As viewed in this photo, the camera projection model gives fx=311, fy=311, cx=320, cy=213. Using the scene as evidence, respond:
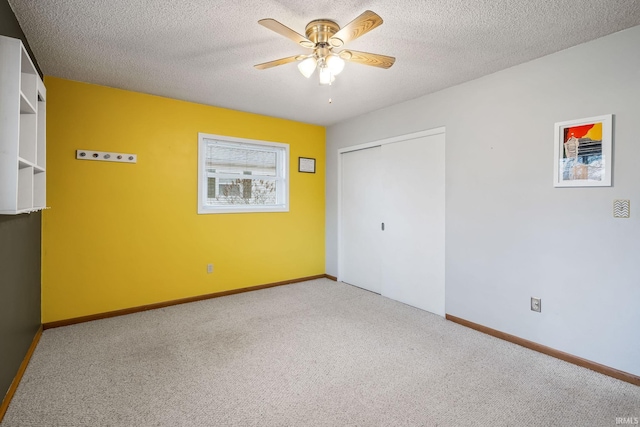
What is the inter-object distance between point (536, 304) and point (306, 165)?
3.37 meters

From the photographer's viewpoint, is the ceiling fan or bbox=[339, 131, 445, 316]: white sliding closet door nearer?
the ceiling fan

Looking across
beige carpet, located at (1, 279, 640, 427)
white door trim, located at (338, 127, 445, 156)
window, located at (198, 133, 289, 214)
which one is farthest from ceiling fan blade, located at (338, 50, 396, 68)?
window, located at (198, 133, 289, 214)

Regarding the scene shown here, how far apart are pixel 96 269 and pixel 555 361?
4346 mm

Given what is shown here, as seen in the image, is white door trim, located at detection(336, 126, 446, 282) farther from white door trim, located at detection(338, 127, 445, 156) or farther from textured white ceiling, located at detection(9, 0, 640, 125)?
textured white ceiling, located at detection(9, 0, 640, 125)

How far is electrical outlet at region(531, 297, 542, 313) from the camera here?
2621 millimetres

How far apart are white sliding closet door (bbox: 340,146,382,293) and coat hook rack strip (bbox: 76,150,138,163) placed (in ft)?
9.22

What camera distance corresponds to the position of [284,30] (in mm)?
1809

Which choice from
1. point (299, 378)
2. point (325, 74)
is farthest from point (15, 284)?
Answer: point (325, 74)

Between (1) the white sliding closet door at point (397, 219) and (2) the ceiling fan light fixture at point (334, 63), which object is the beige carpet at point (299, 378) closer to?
(1) the white sliding closet door at point (397, 219)

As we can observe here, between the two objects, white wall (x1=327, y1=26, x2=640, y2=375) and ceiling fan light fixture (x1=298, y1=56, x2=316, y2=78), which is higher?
ceiling fan light fixture (x1=298, y1=56, x2=316, y2=78)

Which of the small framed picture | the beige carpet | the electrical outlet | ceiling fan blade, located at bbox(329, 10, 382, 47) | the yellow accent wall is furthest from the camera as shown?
the small framed picture

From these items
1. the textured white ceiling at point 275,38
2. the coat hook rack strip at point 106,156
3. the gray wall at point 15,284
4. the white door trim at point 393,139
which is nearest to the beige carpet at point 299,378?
the gray wall at point 15,284

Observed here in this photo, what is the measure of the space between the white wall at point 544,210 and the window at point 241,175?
85.9 inches

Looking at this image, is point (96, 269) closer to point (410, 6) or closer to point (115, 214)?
point (115, 214)
